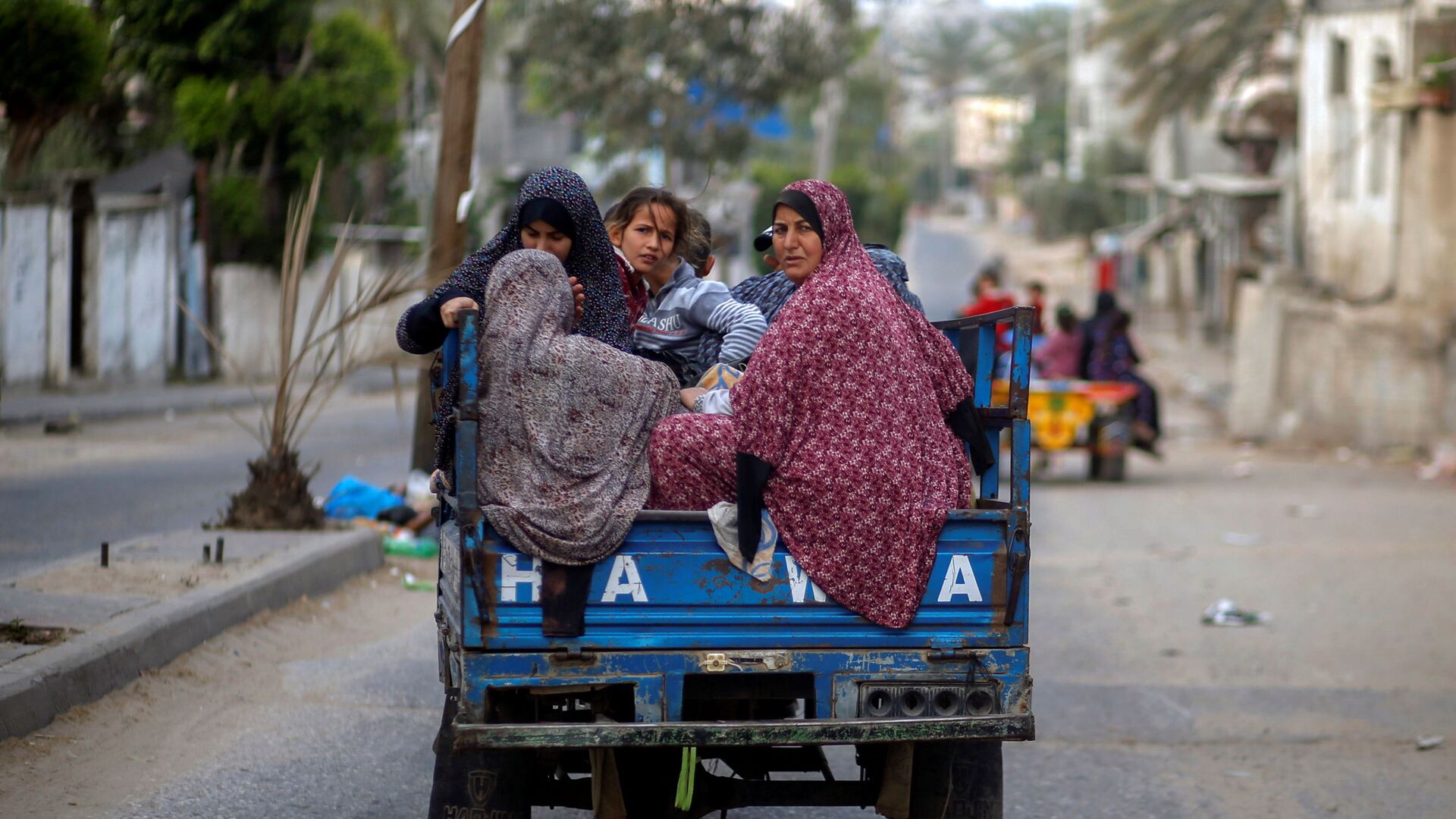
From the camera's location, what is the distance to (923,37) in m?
104

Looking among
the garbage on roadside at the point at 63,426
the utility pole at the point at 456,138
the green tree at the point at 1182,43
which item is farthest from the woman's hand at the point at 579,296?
the green tree at the point at 1182,43

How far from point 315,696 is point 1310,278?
57.0 feet

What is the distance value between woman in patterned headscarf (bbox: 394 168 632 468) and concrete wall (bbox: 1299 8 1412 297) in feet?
49.2

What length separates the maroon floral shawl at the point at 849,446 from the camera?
377cm

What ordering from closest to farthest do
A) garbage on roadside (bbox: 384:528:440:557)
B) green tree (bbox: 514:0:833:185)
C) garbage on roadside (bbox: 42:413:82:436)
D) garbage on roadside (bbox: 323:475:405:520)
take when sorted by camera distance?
garbage on roadside (bbox: 384:528:440:557), garbage on roadside (bbox: 323:475:405:520), garbage on roadside (bbox: 42:413:82:436), green tree (bbox: 514:0:833:185)

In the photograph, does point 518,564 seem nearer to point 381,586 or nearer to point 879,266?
point 879,266

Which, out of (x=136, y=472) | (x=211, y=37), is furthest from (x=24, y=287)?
(x=136, y=472)

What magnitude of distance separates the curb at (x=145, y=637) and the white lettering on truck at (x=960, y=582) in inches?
122

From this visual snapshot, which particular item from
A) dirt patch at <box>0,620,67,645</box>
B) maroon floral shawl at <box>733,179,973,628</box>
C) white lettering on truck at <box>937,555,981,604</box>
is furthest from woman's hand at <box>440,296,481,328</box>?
dirt patch at <box>0,620,67,645</box>

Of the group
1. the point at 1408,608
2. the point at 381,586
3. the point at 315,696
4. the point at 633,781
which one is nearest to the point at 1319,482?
the point at 1408,608

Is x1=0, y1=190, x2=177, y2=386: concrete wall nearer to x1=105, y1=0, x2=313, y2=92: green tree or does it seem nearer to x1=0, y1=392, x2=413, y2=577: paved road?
x1=0, y1=392, x2=413, y2=577: paved road

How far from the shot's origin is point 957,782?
13.4 feet

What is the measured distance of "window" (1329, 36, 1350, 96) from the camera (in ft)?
71.1

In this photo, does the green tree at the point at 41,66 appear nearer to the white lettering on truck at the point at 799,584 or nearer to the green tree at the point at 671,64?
the green tree at the point at 671,64
